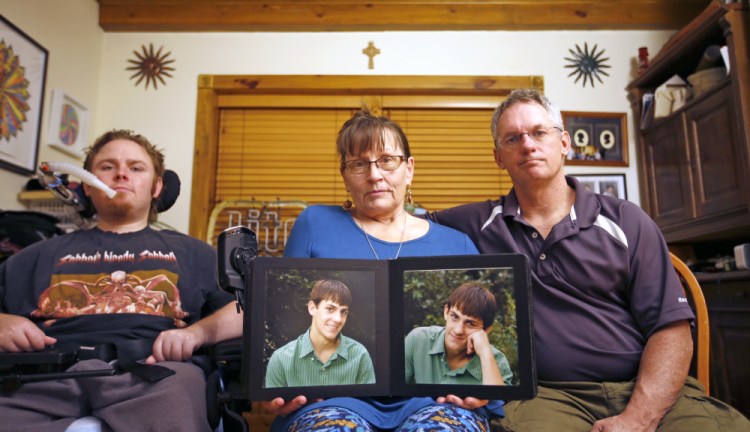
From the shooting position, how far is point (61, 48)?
295 centimetres

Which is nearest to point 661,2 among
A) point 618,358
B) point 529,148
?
point 529,148

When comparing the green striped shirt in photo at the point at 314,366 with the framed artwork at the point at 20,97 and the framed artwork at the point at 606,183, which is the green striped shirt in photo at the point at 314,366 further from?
the framed artwork at the point at 606,183

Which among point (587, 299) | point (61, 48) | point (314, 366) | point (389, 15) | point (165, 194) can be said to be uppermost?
point (389, 15)

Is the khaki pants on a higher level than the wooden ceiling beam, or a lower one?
lower

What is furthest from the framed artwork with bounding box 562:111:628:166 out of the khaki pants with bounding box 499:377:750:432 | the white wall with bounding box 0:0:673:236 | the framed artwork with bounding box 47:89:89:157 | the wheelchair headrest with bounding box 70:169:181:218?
the framed artwork with bounding box 47:89:89:157

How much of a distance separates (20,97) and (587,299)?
273 centimetres

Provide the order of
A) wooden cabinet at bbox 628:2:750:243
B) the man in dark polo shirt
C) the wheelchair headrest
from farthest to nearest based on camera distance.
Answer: wooden cabinet at bbox 628:2:750:243 → the wheelchair headrest → the man in dark polo shirt

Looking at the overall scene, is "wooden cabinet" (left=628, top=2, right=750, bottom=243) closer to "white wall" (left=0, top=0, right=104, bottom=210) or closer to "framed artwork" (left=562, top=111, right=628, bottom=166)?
"framed artwork" (left=562, top=111, right=628, bottom=166)

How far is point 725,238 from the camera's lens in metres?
2.69

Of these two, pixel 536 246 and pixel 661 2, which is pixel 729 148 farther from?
pixel 536 246

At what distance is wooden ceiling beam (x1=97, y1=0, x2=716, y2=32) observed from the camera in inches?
128

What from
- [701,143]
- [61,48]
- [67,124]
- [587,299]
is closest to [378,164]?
[587,299]

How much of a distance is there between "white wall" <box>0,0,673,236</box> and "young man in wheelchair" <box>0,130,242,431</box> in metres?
1.69

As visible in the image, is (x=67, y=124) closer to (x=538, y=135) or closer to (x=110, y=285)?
(x=110, y=285)
